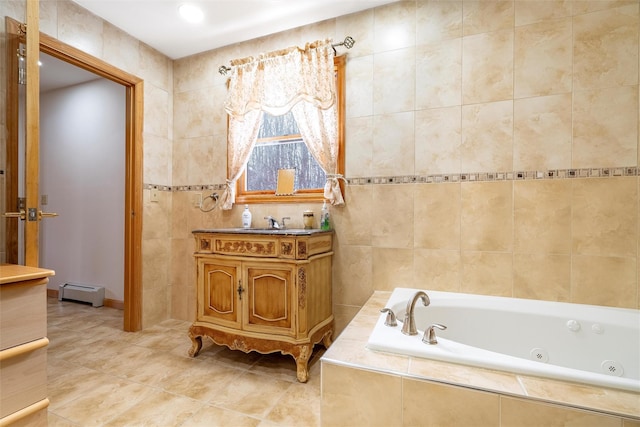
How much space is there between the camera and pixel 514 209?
184 centimetres

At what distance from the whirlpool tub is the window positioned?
1.07m

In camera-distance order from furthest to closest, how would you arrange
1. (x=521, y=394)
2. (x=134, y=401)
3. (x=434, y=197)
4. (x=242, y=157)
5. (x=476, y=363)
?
(x=242, y=157)
(x=434, y=197)
(x=134, y=401)
(x=476, y=363)
(x=521, y=394)

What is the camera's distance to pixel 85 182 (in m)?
3.39

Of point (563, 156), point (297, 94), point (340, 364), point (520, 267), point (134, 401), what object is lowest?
point (134, 401)

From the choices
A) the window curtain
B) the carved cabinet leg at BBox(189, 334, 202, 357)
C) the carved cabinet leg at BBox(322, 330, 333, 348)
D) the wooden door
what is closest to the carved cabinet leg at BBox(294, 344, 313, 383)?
the carved cabinet leg at BBox(322, 330, 333, 348)

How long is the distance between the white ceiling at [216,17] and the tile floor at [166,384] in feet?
8.31

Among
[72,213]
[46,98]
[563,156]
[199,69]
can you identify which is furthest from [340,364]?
[46,98]

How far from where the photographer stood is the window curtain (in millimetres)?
2203

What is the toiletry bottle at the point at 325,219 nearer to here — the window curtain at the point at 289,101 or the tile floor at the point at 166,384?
the window curtain at the point at 289,101

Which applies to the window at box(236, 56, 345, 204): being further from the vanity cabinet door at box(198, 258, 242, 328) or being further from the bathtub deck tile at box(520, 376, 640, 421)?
the bathtub deck tile at box(520, 376, 640, 421)

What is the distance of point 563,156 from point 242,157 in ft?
7.32

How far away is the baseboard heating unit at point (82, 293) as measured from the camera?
10.6 feet

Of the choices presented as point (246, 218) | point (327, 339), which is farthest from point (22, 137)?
point (327, 339)

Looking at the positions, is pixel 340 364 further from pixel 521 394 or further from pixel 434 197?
pixel 434 197
